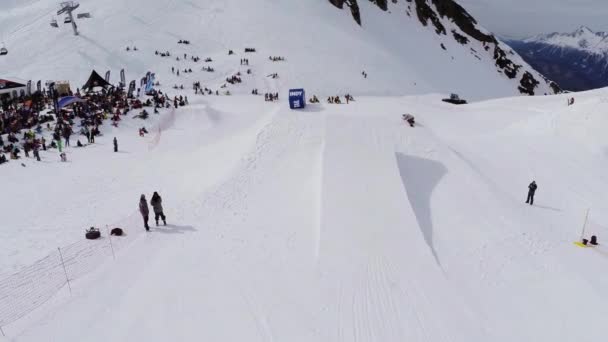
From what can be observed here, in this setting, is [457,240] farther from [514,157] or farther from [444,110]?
[444,110]

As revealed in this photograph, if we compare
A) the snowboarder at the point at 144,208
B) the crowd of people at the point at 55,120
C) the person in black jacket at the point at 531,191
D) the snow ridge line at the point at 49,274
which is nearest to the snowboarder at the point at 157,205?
the snowboarder at the point at 144,208

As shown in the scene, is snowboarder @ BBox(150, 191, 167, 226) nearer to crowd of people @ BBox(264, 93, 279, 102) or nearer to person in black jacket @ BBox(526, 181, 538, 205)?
person in black jacket @ BBox(526, 181, 538, 205)

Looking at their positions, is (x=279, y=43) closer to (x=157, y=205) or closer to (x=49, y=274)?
(x=157, y=205)

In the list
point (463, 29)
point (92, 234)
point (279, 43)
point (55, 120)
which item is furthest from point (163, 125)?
point (463, 29)

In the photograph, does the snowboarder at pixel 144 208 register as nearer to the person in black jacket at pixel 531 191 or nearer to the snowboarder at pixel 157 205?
the snowboarder at pixel 157 205

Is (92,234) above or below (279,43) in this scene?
below
